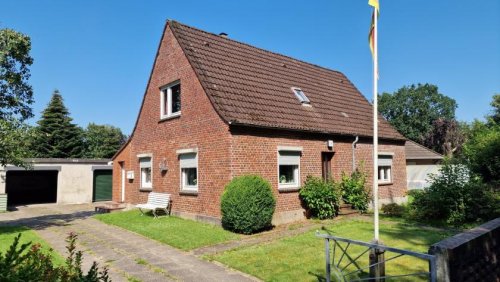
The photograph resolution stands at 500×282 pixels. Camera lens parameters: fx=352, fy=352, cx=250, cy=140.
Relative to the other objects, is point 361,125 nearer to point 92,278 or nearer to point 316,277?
point 316,277

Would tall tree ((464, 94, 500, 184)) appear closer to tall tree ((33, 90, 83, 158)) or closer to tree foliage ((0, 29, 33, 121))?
tree foliage ((0, 29, 33, 121))

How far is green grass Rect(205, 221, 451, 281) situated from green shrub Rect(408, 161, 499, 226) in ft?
5.56

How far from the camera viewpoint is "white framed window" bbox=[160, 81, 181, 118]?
602 inches

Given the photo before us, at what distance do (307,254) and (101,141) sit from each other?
5680cm

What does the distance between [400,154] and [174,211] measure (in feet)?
41.4

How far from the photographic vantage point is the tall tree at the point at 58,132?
4438cm

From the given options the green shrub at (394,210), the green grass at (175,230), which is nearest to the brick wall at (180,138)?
the green grass at (175,230)

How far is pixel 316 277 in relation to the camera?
257 inches

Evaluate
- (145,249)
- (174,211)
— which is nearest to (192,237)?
(145,249)

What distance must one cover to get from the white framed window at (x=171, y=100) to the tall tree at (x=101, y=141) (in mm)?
42694

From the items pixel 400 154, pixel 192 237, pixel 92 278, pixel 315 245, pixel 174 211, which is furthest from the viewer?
pixel 400 154

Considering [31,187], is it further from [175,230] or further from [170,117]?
[175,230]

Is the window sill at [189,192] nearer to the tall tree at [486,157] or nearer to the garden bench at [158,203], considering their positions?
the garden bench at [158,203]

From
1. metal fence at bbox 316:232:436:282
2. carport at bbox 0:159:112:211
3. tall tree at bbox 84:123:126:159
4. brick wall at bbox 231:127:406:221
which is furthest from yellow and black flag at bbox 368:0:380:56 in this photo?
tall tree at bbox 84:123:126:159
